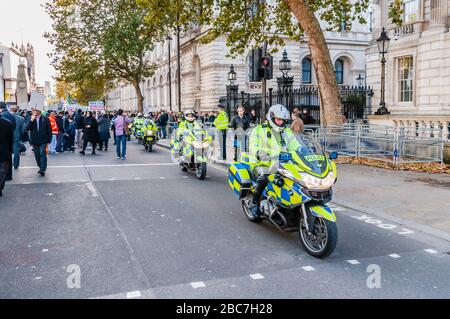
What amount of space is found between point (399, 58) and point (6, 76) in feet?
330

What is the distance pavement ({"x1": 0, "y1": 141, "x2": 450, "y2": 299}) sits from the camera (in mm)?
4758

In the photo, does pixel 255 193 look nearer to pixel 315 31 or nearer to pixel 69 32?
pixel 315 31

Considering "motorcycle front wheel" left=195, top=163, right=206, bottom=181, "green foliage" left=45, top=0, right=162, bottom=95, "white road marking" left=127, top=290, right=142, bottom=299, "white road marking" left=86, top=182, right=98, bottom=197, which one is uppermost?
"green foliage" left=45, top=0, right=162, bottom=95

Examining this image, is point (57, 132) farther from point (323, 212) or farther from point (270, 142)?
point (323, 212)

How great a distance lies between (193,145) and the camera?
12.5m

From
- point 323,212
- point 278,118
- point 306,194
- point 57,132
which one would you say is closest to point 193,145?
point 278,118

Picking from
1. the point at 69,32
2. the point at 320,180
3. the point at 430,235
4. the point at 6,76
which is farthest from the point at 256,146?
the point at 6,76

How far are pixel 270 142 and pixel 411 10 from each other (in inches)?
740

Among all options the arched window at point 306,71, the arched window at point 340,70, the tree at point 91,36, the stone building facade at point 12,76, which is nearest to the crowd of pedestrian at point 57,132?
the tree at point 91,36

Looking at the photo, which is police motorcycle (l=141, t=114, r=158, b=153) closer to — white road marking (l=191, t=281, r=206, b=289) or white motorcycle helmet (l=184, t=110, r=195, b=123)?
white motorcycle helmet (l=184, t=110, r=195, b=123)

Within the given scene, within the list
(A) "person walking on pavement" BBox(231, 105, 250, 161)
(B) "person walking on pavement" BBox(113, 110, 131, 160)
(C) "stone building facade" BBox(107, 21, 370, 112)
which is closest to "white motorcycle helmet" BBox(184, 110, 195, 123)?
(A) "person walking on pavement" BBox(231, 105, 250, 161)

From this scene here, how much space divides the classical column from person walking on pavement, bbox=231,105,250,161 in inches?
427

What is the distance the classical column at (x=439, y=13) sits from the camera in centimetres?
2045

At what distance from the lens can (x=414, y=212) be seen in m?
8.03
